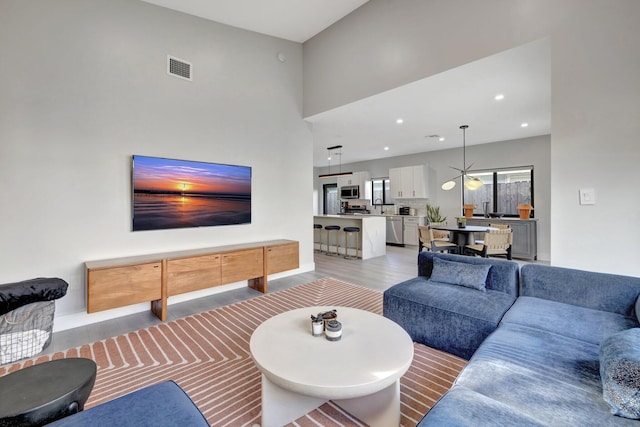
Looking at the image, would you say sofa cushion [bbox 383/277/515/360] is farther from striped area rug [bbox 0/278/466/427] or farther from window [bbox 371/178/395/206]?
window [bbox 371/178/395/206]

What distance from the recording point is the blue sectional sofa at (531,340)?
44.6 inches

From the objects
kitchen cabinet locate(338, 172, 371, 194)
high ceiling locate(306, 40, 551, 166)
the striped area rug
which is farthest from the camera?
kitchen cabinet locate(338, 172, 371, 194)

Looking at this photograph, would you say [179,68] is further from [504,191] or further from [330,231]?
[504,191]

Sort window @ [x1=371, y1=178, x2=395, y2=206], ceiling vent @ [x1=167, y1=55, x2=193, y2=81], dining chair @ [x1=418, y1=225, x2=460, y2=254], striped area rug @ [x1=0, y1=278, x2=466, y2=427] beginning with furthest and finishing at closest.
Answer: window @ [x1=371, y1=178, x2=395, y2=206] → dining chair @ [x1=418, y1=225, x2=460, y2=254] → ceiling vent @ [x1=167, y1=55, x2=193, y2=81] → striped area rug @ [x1=0, y1=278, x2=466, y2=427]

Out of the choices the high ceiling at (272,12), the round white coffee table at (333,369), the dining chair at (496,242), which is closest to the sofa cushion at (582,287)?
the round white coffee table at (333,369)

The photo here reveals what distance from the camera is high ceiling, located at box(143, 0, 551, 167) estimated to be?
3.29 m

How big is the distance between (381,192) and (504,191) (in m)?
3.66

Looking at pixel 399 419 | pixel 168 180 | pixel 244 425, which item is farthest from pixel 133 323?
→ pixel 399 419

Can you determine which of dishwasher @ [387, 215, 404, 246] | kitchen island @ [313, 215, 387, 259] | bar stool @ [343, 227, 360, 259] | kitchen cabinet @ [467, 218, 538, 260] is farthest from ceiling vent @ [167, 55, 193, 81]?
kitchen cabinet @ [467, 218, 538, 260]

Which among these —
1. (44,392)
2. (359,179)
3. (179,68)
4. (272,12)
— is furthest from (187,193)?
(359,179)

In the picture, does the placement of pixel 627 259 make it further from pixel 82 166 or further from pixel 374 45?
pixel 82 166

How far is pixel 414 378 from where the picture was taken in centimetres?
207

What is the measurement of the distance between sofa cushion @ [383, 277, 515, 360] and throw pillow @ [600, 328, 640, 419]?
2.85 feet

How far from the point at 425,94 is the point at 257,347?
369 centimetres
